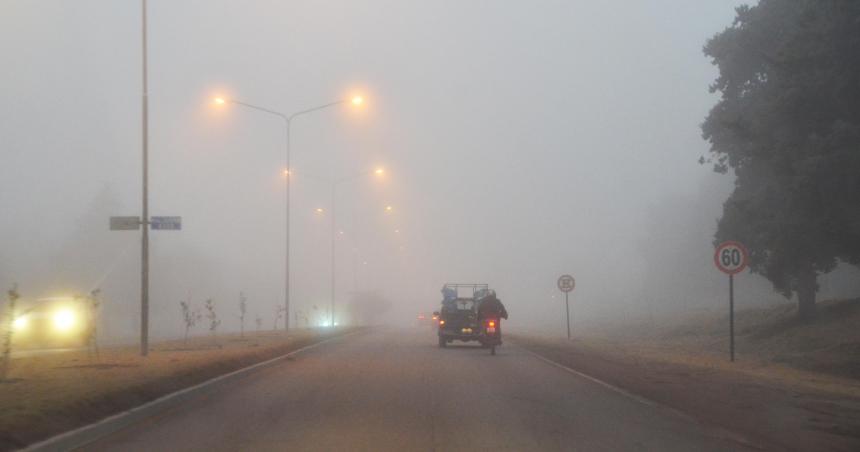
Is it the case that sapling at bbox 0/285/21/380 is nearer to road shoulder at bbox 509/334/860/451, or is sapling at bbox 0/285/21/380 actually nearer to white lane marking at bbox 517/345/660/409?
white lane marking at bbox 517/345/660/409

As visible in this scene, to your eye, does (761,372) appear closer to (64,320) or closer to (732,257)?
(732,257)

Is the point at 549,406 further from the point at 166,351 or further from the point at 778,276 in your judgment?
the point at 778,276

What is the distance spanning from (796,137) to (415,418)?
2134cm

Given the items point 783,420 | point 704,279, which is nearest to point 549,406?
point 783,420

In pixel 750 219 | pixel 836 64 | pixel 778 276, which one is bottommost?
pixel 778 276

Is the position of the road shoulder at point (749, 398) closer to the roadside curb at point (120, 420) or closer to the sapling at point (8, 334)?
the roadside curb at point (120, 420)

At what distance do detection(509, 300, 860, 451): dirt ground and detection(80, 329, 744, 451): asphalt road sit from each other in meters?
0.89

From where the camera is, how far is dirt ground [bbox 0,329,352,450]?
39.0ft

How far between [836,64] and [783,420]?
58.6ft

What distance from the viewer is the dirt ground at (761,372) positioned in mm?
13688

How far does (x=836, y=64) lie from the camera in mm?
28516

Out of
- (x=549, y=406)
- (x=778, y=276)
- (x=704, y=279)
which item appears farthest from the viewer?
(x=704, y=279)

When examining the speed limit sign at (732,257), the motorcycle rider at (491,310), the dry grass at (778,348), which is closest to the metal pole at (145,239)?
the motorcycle rider at (491,310)

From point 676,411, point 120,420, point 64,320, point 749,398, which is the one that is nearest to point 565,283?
point 64,320
